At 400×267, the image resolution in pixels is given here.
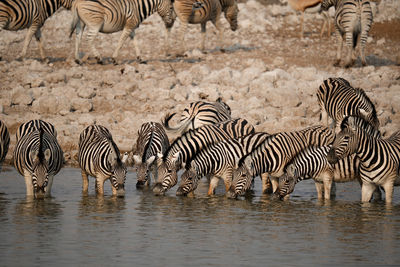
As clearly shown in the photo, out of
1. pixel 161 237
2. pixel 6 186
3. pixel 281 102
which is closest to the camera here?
pixel 161 237

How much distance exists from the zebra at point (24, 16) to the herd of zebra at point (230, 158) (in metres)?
7.14

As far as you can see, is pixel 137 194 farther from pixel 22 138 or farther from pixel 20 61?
pixel 20 61

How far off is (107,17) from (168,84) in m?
2.88

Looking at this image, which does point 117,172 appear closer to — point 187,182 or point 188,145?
point 187,182

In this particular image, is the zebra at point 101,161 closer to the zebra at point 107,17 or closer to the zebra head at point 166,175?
the zebra head at point 166,175

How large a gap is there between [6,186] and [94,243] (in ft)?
14.6

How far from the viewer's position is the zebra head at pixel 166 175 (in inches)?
516

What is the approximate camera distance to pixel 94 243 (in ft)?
32.7

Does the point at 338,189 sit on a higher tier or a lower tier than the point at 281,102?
lower

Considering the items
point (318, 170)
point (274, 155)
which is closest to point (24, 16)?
point (274, 155)

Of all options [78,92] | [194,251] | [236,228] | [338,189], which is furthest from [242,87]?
[194,251]

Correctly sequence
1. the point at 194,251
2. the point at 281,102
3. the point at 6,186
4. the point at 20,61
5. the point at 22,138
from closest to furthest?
the point at 194,251
the point at 22,138
the point at 6,186
the point at 281,102
the point at 20,61

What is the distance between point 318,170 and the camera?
12742 millimetres

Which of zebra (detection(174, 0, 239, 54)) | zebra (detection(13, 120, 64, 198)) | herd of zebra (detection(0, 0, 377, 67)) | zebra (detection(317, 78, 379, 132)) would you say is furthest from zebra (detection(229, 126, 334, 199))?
zebra (detection(174, 0, 239, 54))
